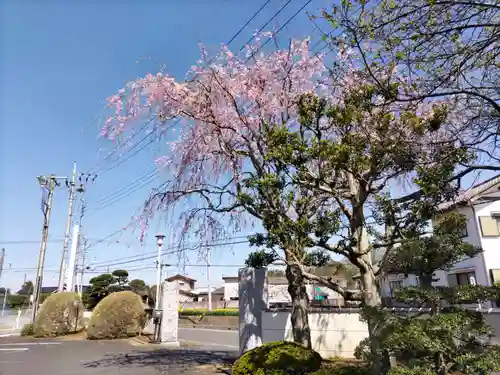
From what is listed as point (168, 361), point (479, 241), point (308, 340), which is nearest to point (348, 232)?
point (308, 340)

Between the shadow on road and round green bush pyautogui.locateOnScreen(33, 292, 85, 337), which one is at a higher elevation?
round green bush pyautogui.locateOnScreen(33, 292, 85, 337)

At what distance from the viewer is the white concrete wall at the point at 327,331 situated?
10336 millimetres

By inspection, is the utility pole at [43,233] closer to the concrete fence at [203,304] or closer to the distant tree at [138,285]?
the distant tree at [138,285]

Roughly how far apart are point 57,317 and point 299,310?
15759 millimetres

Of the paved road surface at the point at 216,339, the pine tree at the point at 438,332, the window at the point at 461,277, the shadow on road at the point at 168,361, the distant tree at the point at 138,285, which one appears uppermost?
the distant tree at the point at 138,285

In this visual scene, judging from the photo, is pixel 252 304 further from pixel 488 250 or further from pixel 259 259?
pixel 488 250

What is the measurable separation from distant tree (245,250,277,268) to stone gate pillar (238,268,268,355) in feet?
0.65

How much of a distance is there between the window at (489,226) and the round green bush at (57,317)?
2172 cm

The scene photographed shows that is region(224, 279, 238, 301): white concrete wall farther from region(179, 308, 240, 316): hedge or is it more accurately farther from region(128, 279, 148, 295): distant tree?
region(128, 279, 148, 295): distant tree

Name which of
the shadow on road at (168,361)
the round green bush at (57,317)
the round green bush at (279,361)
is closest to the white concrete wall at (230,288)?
the round green bush at (57,317)

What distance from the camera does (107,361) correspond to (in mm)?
11094

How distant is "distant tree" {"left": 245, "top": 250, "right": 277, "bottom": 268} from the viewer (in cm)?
1009

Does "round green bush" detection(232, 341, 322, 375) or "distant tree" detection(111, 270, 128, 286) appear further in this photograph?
"distant tree" detection(111, 270, 128, 286)

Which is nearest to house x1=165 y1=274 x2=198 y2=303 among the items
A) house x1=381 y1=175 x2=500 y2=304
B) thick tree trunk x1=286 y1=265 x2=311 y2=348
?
house x1=381 y1=175 x2=500 y2=304
